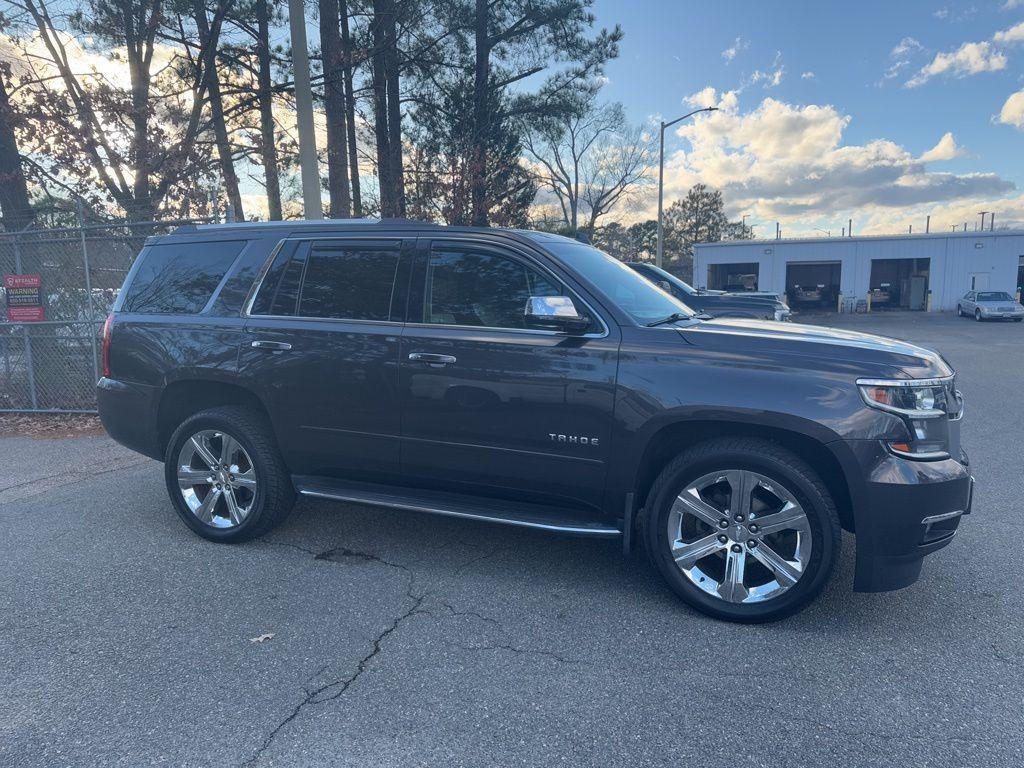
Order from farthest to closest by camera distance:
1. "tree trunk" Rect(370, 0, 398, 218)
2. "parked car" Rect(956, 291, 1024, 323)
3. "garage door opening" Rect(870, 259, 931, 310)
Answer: "garage door opening" Rect(870, 259, 931, 310)
"parked car" Rect(956, 291, 1024, 323)
"tree trunk" Rect(370, 0, 398, 218)

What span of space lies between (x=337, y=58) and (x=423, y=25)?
279 cm

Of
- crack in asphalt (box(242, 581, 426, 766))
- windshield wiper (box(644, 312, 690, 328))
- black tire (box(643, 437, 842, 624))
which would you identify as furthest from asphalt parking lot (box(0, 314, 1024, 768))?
windshield wiper (box(644, 312, 690, 328))

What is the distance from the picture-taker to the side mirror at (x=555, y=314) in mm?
3406

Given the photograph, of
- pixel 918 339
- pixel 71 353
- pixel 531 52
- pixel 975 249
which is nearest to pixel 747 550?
pixel 71 353

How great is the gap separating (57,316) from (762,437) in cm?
911

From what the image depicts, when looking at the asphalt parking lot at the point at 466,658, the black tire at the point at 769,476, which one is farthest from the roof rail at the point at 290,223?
the black tire at the point at 769,476

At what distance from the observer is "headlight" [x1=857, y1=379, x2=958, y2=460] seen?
10.1ft

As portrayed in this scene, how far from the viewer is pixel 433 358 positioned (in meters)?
3.80

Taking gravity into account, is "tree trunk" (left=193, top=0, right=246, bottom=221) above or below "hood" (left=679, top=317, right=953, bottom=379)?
above

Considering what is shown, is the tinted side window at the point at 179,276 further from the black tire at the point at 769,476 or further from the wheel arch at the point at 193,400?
the black tire at the point at 769,476

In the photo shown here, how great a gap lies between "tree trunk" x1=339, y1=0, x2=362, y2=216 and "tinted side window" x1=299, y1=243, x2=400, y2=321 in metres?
9.21

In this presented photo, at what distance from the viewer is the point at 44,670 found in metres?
2.97

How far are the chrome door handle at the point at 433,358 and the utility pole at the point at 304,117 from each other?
505 centimetres

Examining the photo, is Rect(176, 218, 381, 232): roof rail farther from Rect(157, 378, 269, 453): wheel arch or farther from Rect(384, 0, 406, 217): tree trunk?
Rect(384, 0, 406, 217): tree trunk
